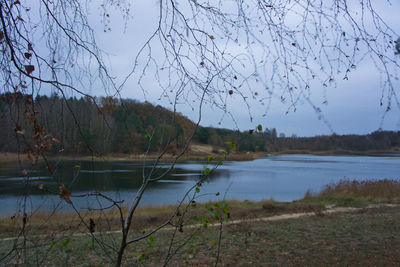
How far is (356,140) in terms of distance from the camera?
189 inches

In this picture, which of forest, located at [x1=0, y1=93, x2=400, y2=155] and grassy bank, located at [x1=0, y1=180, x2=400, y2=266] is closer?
forest, located at [x1=0, y1=93, x2=400, y2=155]

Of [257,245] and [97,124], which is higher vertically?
[97,124]

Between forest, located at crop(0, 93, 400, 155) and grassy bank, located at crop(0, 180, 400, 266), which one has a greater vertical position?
forest, located at crop(0, 93, 400, 155)

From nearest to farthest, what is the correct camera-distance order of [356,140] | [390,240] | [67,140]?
1. [67,140]
2. [356,140]
3. [390,240]

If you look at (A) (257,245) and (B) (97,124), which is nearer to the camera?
(B) (97,124)

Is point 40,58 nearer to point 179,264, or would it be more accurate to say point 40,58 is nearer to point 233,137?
point 233,137

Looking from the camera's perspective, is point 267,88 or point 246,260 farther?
point 246,260

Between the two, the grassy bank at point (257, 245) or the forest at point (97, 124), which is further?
the grassy bank at point (257, 245)

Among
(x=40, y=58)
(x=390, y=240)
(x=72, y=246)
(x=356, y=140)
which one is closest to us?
(x=40, y=58)

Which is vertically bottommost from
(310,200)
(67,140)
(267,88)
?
(310,200)

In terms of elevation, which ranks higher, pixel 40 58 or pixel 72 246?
pixel 40 58

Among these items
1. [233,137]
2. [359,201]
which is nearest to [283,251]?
[233,137]

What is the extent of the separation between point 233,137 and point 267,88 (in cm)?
44

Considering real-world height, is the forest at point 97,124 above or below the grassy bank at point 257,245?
above
